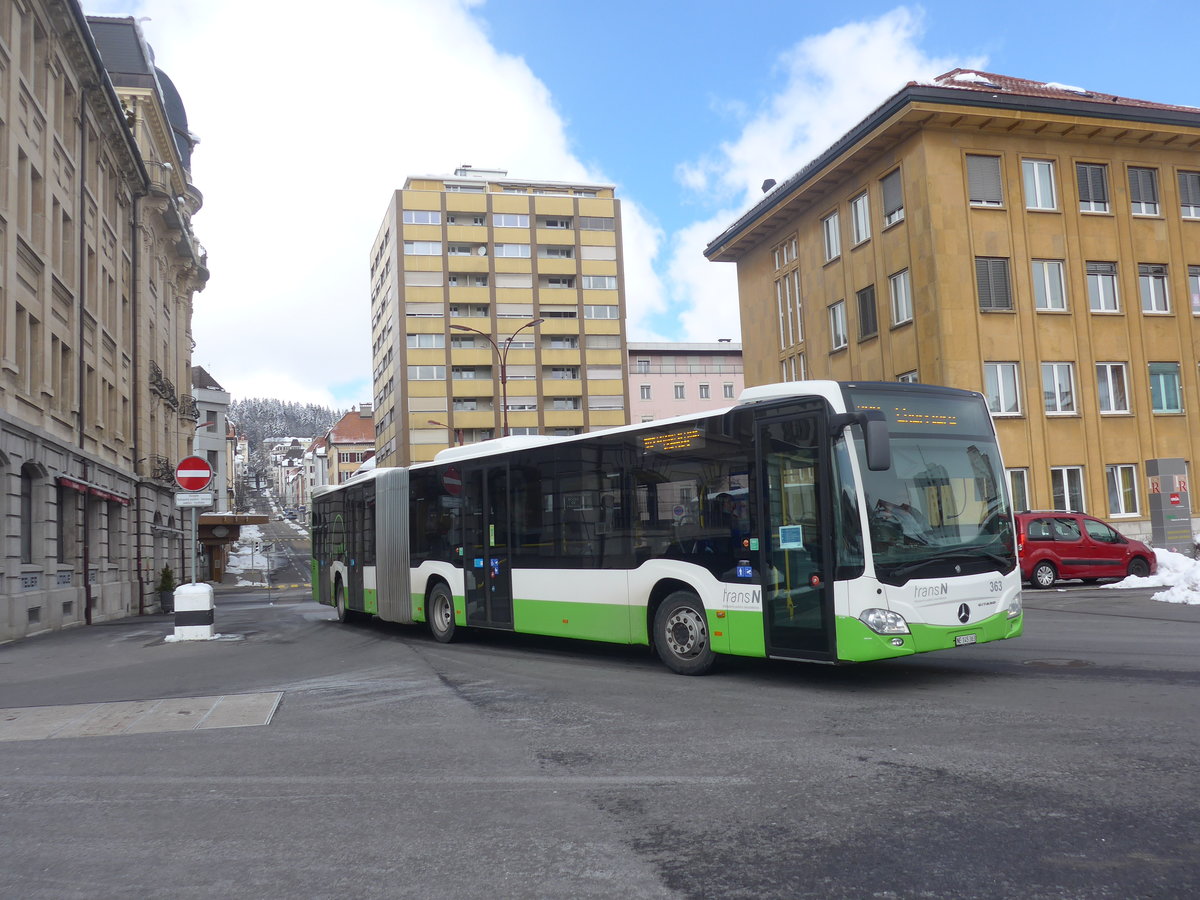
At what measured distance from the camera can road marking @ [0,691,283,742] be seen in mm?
8598

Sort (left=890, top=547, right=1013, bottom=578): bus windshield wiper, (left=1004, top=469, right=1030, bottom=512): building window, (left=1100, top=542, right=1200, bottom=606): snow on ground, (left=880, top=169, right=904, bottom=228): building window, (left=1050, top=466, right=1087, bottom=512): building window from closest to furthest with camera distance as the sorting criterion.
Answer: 1. (left=890, top=547, right=1013, bottom=578): bus windshield wiper
2. (left=1100, top=542, right=1200, bottom=606): snow on ground
3. (left=1004, top=469, right=1030, bottom=512): building window
4. (left=1050, top=466, right=1087, bottom=512): building window
5. (left=880, top=169, right=904, bottom=228): building window

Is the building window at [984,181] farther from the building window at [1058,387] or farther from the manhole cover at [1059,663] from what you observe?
the manhole cover at [1059,663]

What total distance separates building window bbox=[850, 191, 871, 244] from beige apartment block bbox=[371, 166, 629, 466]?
42285mm

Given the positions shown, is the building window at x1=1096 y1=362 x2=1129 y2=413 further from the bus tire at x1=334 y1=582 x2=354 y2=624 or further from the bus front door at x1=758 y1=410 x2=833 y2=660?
the bus front door at x1=758 y1=410 x2=833 y2=660

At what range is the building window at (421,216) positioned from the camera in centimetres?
7788

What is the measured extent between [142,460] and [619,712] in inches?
1212

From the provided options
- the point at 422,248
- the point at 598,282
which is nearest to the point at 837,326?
the point at 598,282

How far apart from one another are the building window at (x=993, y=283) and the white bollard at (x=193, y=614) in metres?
23.2

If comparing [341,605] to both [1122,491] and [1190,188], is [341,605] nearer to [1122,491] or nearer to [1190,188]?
[1122,491]

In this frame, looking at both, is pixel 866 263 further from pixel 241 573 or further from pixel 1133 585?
pixel 241 573

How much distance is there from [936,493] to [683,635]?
2902 mm

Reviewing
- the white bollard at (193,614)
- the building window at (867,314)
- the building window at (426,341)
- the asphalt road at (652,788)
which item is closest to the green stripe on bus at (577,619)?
the asphalt road at (652,788)

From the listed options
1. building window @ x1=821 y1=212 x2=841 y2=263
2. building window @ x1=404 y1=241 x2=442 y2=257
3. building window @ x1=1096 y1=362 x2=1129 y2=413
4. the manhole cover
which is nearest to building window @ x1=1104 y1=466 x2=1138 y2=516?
building window @ x1=1096 y1=362 x2=1129 y2=413

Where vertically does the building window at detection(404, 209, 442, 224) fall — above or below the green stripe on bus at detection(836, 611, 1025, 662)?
above
